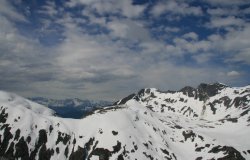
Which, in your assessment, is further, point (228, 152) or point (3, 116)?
point (3, 116)

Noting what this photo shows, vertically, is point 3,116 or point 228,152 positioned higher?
point 3,116

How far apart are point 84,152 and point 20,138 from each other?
123 feet

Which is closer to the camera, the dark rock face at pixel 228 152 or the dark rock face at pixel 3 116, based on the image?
the dark rock face at pixel 228 152

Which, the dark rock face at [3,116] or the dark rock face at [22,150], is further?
the dark rock face at [3,116]

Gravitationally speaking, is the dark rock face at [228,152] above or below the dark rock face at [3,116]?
below

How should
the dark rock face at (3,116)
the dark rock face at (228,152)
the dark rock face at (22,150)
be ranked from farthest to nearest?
the dark rock face at (3,116) < the dark rock face at (228,152) < the dark rock face at (22,150)

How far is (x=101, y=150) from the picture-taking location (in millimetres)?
177000

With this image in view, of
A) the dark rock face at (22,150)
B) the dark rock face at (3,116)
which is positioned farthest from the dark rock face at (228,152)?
the dark rock face at (3,116)

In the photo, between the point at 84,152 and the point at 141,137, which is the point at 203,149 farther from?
the point at 84,152

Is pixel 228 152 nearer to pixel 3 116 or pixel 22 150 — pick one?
pixel 22 150

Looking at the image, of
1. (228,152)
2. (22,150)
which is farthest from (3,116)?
(228,152)

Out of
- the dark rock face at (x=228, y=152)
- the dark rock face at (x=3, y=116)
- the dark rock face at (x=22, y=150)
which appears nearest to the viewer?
the dark rock face at (x=22, y=150)

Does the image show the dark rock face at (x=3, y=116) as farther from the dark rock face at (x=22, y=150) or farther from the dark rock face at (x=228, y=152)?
the dark rock face at (x=228, y=152)

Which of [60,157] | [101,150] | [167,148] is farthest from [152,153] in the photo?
[60,157]
